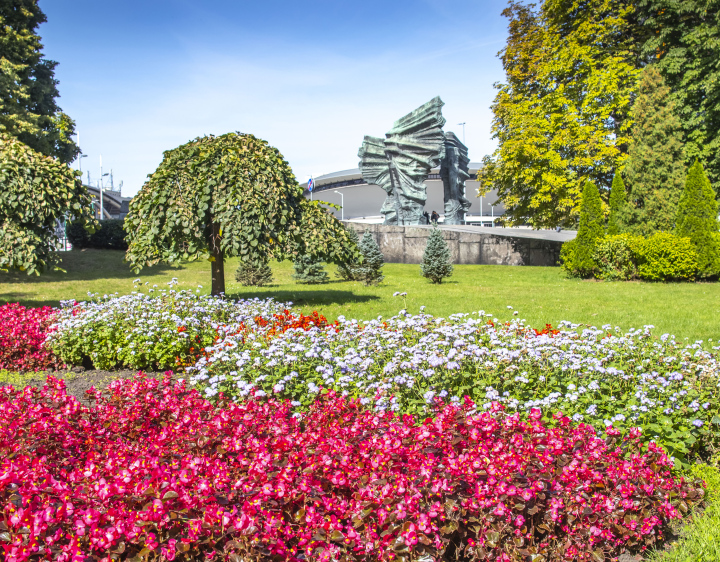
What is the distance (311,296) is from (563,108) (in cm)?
1279

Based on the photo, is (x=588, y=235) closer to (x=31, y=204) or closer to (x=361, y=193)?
(x=31, y=204)

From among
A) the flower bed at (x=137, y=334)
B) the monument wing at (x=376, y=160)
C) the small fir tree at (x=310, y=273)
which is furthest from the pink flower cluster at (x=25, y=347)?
the monument wing at (x=376, y=160)

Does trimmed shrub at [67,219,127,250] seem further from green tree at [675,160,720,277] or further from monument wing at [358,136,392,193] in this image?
green tree at [675,160,720,277]

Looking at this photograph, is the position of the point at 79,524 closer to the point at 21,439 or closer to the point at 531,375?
the point at 21,439

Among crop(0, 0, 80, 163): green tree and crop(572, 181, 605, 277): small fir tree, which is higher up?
crop(0, 0, 80, 163): green tree

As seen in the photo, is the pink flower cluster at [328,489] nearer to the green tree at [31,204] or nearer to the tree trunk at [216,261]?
the green tree at [31,204]

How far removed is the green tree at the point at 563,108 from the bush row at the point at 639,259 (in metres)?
2.87

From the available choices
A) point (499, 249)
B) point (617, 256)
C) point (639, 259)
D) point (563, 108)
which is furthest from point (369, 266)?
point (563, 108)

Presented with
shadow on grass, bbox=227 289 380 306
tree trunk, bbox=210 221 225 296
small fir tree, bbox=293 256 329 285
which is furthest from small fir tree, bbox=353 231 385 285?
tree trunk, bbox=210 221 225 296

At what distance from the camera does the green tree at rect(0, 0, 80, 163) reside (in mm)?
16609

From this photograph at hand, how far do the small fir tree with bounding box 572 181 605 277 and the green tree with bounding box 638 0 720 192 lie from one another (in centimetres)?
489

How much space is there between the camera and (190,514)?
2.37 metres

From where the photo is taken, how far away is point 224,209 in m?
8.52

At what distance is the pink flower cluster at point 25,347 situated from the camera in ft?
20.7
